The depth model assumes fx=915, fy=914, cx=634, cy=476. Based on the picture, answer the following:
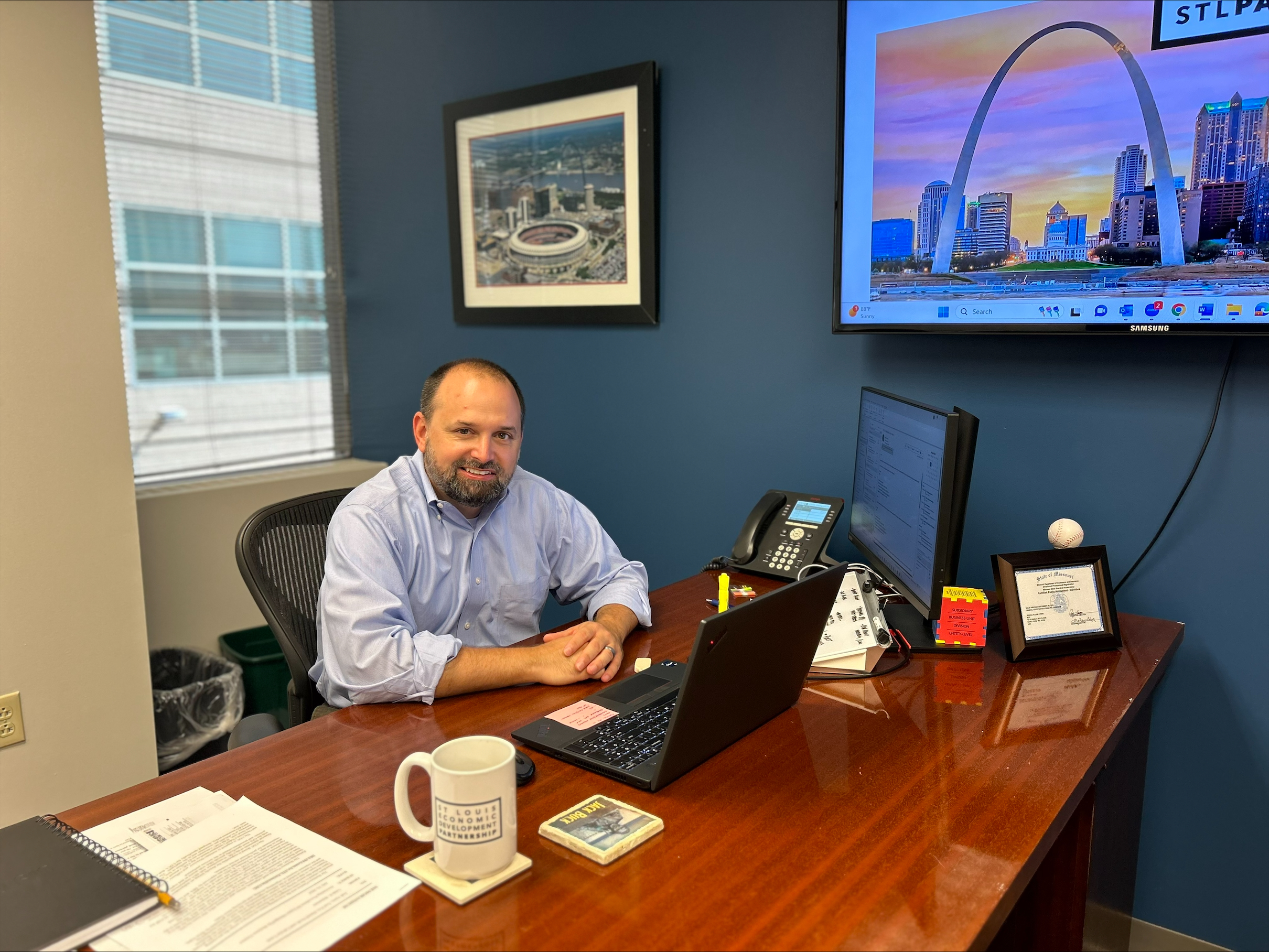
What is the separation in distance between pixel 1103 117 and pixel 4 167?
2.46m

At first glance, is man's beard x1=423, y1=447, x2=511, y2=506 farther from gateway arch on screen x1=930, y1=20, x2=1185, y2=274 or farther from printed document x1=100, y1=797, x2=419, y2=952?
gateway arch on screen x1=930, y1=20, x2=1185, y2=274

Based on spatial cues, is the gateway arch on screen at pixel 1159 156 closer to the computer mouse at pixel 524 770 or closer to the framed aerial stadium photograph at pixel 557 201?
the framed aerial stadium photograph at pixel 557 201

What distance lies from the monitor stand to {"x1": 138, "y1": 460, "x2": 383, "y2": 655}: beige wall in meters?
2.10

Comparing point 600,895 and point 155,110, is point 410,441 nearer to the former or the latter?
point 155,110

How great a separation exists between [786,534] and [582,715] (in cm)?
97

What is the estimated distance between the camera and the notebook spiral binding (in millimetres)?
949

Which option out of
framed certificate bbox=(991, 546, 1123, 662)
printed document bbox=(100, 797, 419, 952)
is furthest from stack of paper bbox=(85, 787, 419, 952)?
framed certificate bbox=(991, 546, 1123, 662)

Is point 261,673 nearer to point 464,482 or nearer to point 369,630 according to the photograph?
point 464,482

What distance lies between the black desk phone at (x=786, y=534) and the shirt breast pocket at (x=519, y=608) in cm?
52

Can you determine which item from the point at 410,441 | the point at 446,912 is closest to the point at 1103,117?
the point at 446,912

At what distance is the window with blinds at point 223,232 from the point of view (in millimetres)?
3021

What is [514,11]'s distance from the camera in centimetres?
288

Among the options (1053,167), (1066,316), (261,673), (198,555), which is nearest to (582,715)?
(1066,316)

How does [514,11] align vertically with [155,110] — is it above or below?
above
